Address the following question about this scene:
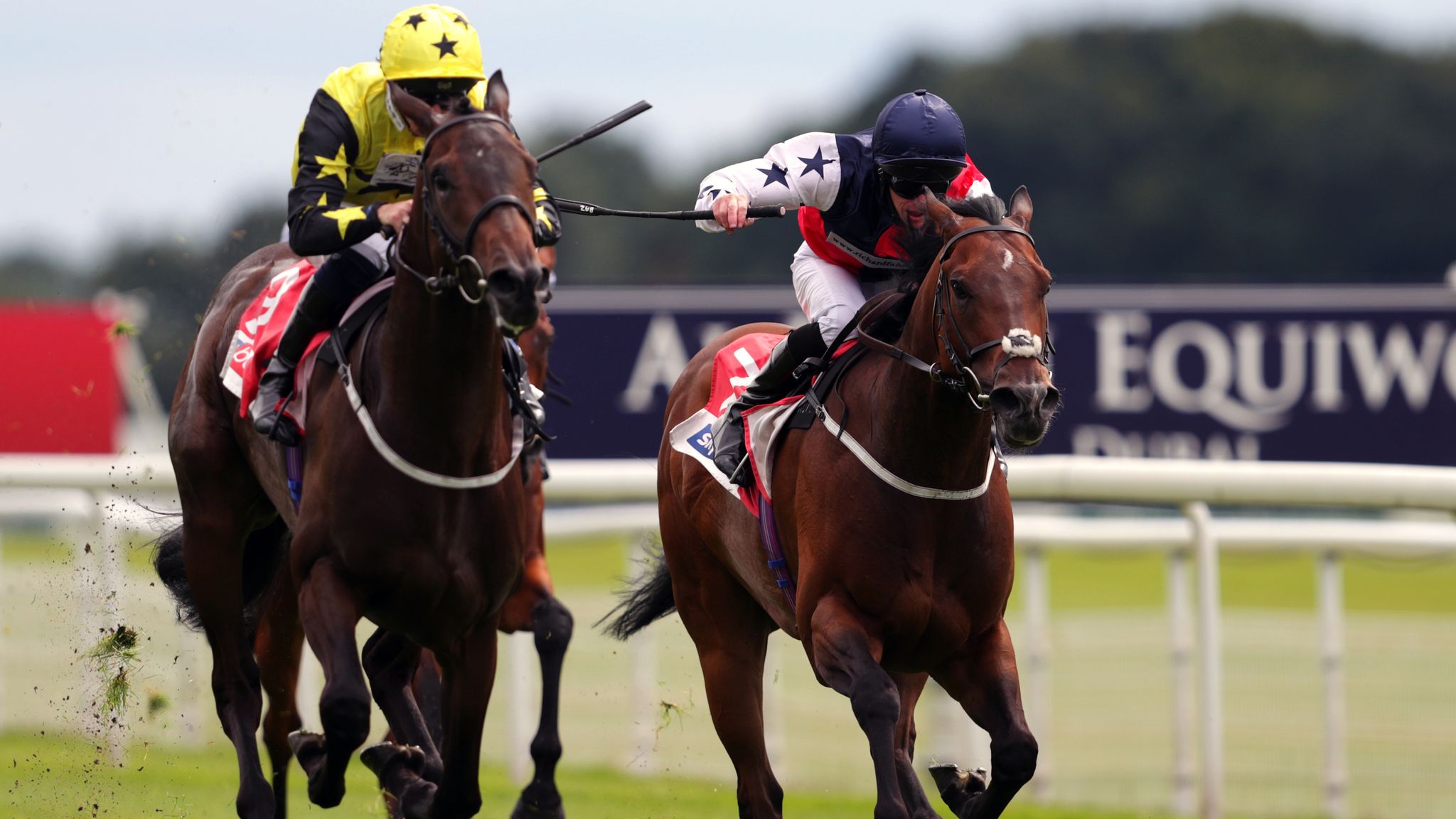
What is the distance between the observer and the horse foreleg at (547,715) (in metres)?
6.12

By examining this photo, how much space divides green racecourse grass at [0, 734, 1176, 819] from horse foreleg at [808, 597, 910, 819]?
250 cm

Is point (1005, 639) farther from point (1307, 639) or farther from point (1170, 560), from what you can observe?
point (1307, 639)

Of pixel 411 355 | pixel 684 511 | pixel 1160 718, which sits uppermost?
pixel 411 355

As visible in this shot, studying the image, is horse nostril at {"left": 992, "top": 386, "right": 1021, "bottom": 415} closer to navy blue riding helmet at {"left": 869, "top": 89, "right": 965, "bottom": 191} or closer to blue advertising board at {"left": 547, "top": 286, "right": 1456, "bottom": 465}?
navy blue riding helmet at {"left": 869, "top": 89, "right": 965, "bottom": 191}

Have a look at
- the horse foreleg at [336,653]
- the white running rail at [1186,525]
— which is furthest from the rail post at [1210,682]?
the horse foreleg at [336,653]

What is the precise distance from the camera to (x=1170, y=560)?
7.53 m

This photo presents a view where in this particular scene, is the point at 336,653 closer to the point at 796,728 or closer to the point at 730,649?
the point at 730,649

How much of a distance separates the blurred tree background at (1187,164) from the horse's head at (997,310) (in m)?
35.4

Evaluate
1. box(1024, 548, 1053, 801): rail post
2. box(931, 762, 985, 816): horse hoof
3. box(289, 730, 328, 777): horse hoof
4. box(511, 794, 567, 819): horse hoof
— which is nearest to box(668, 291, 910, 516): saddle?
box(931, 762, 985, 816): horse hoof

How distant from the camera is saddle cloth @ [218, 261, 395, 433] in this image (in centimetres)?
536

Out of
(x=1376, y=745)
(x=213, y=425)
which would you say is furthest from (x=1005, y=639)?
(x=1376, y=745)

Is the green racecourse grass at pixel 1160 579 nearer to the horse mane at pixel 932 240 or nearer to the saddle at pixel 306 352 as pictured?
the saddle at pixel 306 352

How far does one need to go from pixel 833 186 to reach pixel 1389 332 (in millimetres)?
7201

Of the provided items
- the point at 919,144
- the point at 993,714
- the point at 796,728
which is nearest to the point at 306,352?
the point at 919,144
